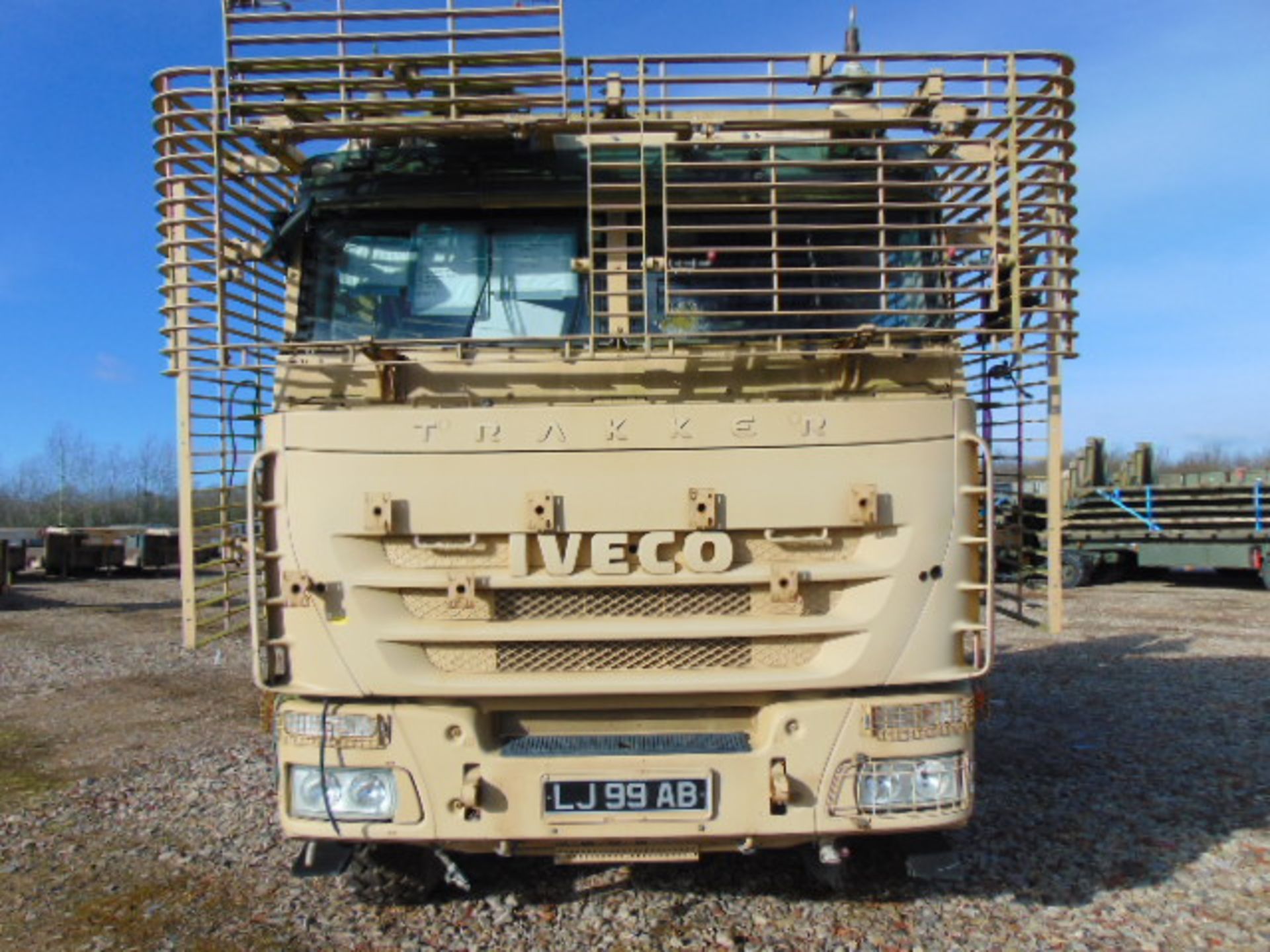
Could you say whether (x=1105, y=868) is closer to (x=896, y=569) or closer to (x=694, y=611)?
(x=896, y=569)

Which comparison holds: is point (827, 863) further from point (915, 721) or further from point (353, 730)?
point (353, 730)

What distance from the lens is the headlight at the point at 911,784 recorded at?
3.16 metres

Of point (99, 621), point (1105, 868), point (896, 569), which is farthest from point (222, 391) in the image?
point (99, 621)

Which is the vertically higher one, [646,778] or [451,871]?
[646,778]

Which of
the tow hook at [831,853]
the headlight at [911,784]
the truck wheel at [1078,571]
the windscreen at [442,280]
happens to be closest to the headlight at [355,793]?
the tow hook at [831,853]

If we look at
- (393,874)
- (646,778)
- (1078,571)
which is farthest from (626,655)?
(1078,571)

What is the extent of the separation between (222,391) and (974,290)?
11.4 ft

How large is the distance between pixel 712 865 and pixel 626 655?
1.63 m

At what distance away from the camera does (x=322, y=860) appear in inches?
133

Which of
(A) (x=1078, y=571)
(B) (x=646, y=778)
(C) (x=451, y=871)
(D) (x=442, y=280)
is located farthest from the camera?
(A) (x=1078, y=571)

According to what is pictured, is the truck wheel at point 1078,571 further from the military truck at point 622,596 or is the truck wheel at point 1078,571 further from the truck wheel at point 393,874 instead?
the truck wheel at point 393,874

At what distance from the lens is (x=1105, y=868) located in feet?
13.9

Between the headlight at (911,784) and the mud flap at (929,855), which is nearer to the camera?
the headlight at (911,784)

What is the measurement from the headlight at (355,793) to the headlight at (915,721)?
1.71 m
